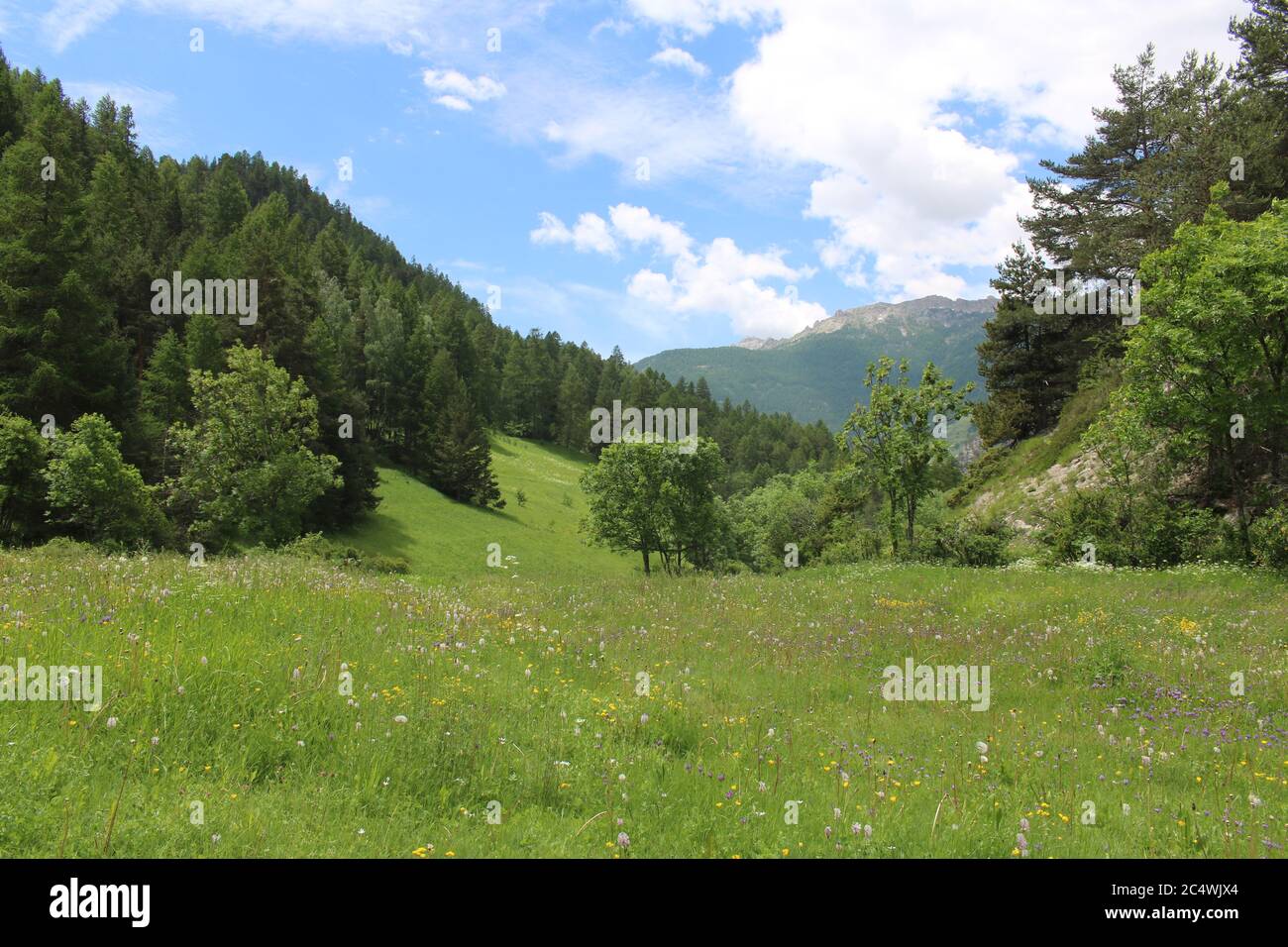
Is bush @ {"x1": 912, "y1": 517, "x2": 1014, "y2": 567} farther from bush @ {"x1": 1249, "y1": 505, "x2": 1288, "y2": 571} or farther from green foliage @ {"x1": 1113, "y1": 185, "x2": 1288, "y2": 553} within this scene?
bush @ {"x1": 1249, "y1": 505, "x2": 1288, "y2": 571}

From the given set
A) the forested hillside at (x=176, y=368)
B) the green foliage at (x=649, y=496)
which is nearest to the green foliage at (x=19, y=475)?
the forested hillside at (x=176, y=368)

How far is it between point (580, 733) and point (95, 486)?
1298 inches

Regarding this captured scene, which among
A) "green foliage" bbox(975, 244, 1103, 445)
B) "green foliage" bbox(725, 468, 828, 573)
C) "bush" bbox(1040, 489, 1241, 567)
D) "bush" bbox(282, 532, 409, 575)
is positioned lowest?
"green foliage" bbox(725, 468, 828, 573)

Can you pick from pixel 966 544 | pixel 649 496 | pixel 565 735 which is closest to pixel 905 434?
pixel 966 544

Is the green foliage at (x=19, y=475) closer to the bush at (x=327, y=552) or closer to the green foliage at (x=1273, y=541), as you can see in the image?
the bush at (x=327, y=552)

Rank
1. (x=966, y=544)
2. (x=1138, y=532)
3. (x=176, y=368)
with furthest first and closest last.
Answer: (x=176, y=368), (x=966, y=544), (x=1138, y=532)

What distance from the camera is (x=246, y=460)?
4091cm

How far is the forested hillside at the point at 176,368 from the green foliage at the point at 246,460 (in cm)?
12

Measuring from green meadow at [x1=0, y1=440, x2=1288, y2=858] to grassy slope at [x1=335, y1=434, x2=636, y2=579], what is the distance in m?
34.6

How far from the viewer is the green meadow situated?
15.8 ft

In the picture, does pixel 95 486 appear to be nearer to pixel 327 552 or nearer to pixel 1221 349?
pixel 327 552

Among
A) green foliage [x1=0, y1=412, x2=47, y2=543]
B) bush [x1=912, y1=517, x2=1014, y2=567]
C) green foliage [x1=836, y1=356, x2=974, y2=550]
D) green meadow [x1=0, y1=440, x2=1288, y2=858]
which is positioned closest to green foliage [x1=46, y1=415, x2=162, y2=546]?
green foliage [x1=0, y1=412, x2=47, y2=543]

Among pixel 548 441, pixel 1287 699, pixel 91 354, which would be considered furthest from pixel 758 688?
pixel 548 441

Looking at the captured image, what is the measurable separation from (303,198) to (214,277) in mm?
155641
